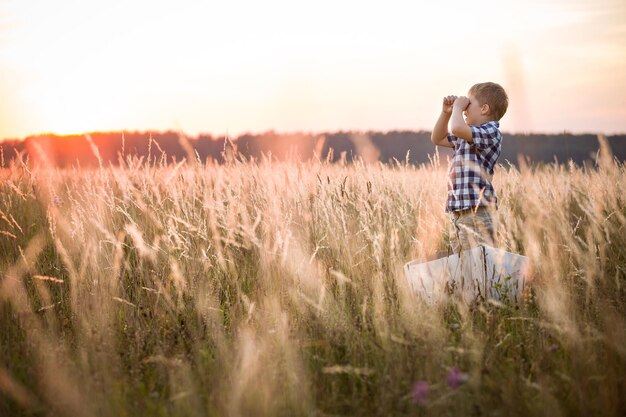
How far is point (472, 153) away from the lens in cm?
335

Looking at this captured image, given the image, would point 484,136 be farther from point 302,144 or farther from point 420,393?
point 302,144

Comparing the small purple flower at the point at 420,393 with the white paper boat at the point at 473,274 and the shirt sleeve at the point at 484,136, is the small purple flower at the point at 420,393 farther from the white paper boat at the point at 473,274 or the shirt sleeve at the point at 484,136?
the shirt sleeve at the point at 484,136

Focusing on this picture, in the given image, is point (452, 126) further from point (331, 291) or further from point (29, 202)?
point (29, 202)

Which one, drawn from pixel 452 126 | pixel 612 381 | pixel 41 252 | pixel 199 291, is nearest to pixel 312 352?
pixel 199 291

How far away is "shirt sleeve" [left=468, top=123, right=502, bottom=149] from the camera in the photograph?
3.27 metres

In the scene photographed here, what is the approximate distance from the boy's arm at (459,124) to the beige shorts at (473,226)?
432mm

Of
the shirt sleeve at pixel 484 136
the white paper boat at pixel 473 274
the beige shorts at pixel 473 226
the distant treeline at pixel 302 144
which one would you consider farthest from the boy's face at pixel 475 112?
the distant treeline at pixel 302 144

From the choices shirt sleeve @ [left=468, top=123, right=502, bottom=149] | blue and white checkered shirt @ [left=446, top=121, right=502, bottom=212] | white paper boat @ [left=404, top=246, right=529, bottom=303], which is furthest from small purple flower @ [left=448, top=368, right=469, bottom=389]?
shirt sleeve @ [left=468, top=123, right=502, bottom=149]

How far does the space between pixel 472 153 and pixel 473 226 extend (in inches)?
17.1

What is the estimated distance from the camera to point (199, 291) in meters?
3.02

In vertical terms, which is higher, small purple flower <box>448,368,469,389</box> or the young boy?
the young boy

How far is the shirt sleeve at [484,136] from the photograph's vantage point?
3268mm

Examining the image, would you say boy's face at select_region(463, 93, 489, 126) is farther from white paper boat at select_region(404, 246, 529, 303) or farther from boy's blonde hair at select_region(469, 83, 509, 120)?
white paper boat at select_region(404, 246, 529, 303)

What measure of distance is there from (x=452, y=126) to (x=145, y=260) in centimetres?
212
